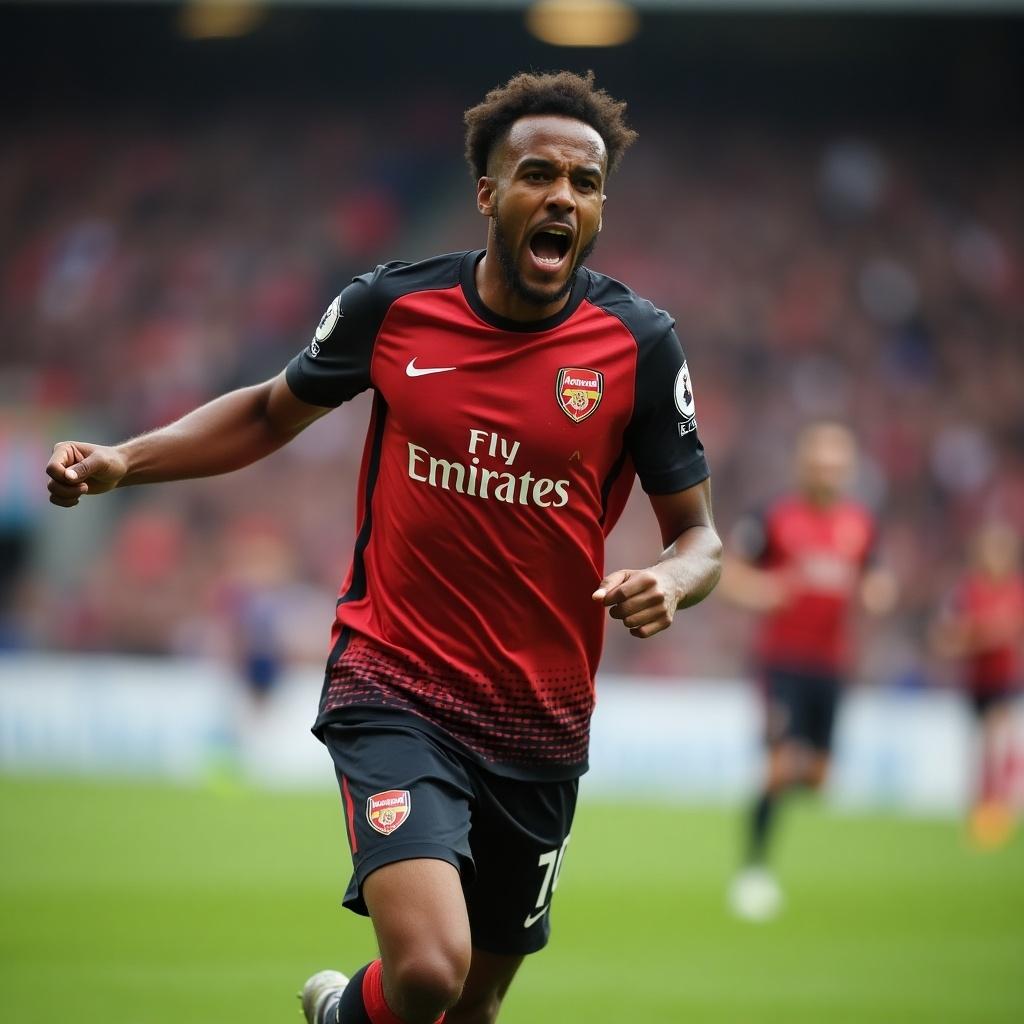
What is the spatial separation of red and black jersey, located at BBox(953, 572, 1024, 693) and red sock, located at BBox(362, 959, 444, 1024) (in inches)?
436

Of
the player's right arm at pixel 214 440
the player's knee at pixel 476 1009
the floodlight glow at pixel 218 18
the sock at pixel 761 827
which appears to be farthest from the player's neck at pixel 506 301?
the floodlight glow at pixel 218 18

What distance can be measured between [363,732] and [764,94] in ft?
76.0

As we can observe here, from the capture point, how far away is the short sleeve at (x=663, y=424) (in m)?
4.40

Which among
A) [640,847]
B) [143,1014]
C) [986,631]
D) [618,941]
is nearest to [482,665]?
[143,1014]

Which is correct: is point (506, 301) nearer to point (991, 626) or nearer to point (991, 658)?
point (991, 658)

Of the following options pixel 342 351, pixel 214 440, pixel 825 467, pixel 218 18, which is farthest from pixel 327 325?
pixel 218 18

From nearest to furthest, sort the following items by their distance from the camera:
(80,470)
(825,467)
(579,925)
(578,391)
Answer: (80,470) < (578,391) < (579,925) < (825,467)

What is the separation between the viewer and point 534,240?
4340mm

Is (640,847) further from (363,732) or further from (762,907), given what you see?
(363,732)

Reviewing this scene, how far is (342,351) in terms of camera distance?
177 inches

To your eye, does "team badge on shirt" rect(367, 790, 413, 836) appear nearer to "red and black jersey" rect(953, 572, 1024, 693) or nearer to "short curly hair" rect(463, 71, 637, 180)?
"short curly hair" rect(463, 71, 637, 180)

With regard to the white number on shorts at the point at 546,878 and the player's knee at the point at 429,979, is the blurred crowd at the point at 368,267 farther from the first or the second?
the player's knee at the point at 429,979

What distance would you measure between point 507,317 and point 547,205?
324 millimetres

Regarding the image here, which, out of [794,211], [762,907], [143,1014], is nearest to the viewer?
[143,1014]
